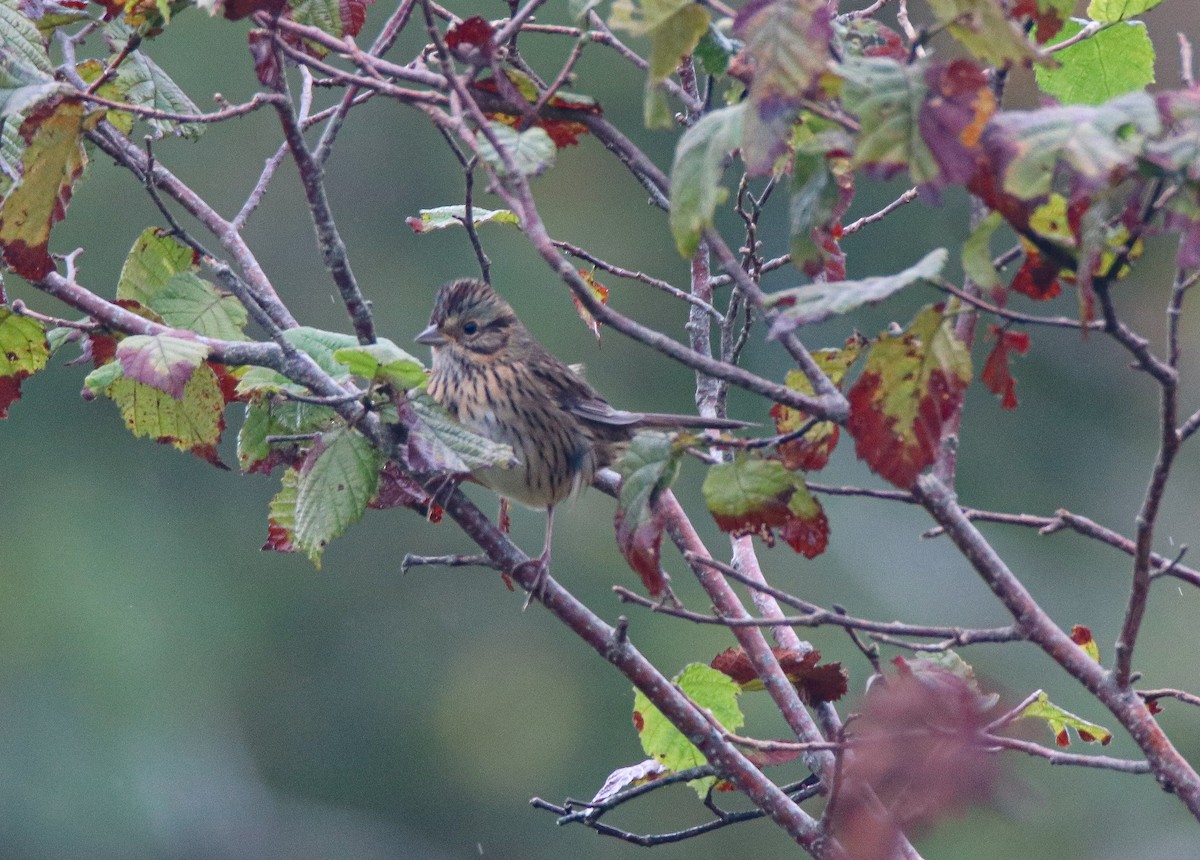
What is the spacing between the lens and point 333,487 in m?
2.13

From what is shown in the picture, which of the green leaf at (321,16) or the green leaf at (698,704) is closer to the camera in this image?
the green leaf at (321,16)

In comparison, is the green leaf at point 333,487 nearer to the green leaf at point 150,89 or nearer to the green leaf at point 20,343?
the green leaf at point 20,343

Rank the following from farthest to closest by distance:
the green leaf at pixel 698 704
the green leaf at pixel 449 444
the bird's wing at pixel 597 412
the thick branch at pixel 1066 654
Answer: the bird's wing at pixel 597 412 < the green leaf at pixel 698 704 < the green leaf at pixel 449 444 < the thick branch at pixel 1066 654

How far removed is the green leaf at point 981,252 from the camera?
1514mm

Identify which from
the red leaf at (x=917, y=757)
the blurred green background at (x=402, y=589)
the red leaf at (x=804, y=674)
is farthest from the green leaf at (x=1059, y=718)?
the blurred green background at (x=402, y=589)

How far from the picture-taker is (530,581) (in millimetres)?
2348

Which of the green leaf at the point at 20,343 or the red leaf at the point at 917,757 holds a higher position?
the green leaf at the point at 20,343

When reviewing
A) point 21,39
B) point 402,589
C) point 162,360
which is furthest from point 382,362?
point 402,589

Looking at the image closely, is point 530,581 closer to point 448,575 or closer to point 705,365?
point 705,365

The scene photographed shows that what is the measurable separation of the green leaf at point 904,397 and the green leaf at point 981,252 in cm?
17

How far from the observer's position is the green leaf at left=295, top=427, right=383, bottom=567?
6.93ft

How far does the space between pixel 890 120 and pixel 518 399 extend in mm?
2086

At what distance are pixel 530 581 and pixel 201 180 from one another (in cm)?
1205

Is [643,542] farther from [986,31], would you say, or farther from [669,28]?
[986,31]
